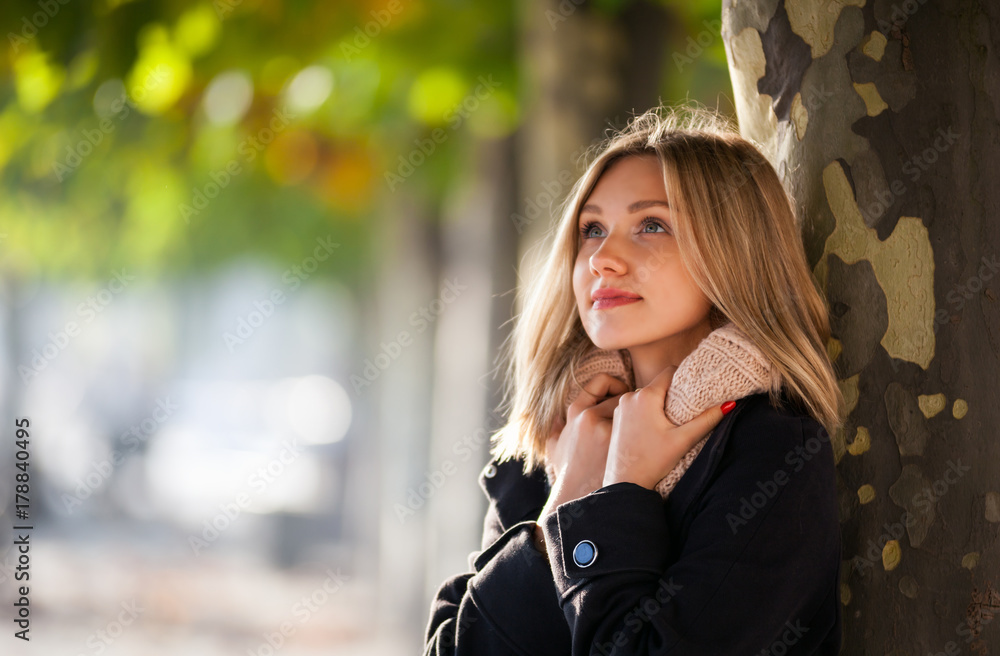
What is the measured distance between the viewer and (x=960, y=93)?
1.83 metres

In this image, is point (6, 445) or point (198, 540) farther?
point (198, 540)

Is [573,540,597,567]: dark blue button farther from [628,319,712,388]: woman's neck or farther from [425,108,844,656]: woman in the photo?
[628,319,712,388]: woman's neck

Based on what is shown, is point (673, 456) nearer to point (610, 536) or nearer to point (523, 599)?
point (610, 536)

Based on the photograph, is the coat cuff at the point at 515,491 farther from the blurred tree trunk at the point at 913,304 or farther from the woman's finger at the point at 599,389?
the blurred tree trunk at the point at 913,304

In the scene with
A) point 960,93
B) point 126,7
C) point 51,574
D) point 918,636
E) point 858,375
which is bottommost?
point 51,574

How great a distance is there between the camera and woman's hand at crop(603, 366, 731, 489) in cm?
191

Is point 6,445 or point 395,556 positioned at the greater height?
point 6,445

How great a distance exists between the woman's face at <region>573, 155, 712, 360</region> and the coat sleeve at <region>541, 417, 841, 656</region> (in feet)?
1.09

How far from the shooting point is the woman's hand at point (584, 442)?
2062 millimetres

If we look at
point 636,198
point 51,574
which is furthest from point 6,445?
point 636,198

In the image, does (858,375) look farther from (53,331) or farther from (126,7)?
(53,331)

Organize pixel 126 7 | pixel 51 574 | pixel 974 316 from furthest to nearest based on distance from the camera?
1. pixel 51 574
2. pixel 126 7
3. pixel 974 316

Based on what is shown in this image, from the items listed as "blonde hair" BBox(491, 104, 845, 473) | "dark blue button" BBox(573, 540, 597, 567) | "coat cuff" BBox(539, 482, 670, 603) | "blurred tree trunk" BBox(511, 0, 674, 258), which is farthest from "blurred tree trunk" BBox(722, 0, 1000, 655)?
"blurred tree trunk" BBox(511, 0, 674, 258)

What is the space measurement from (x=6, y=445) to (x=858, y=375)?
11.7m
